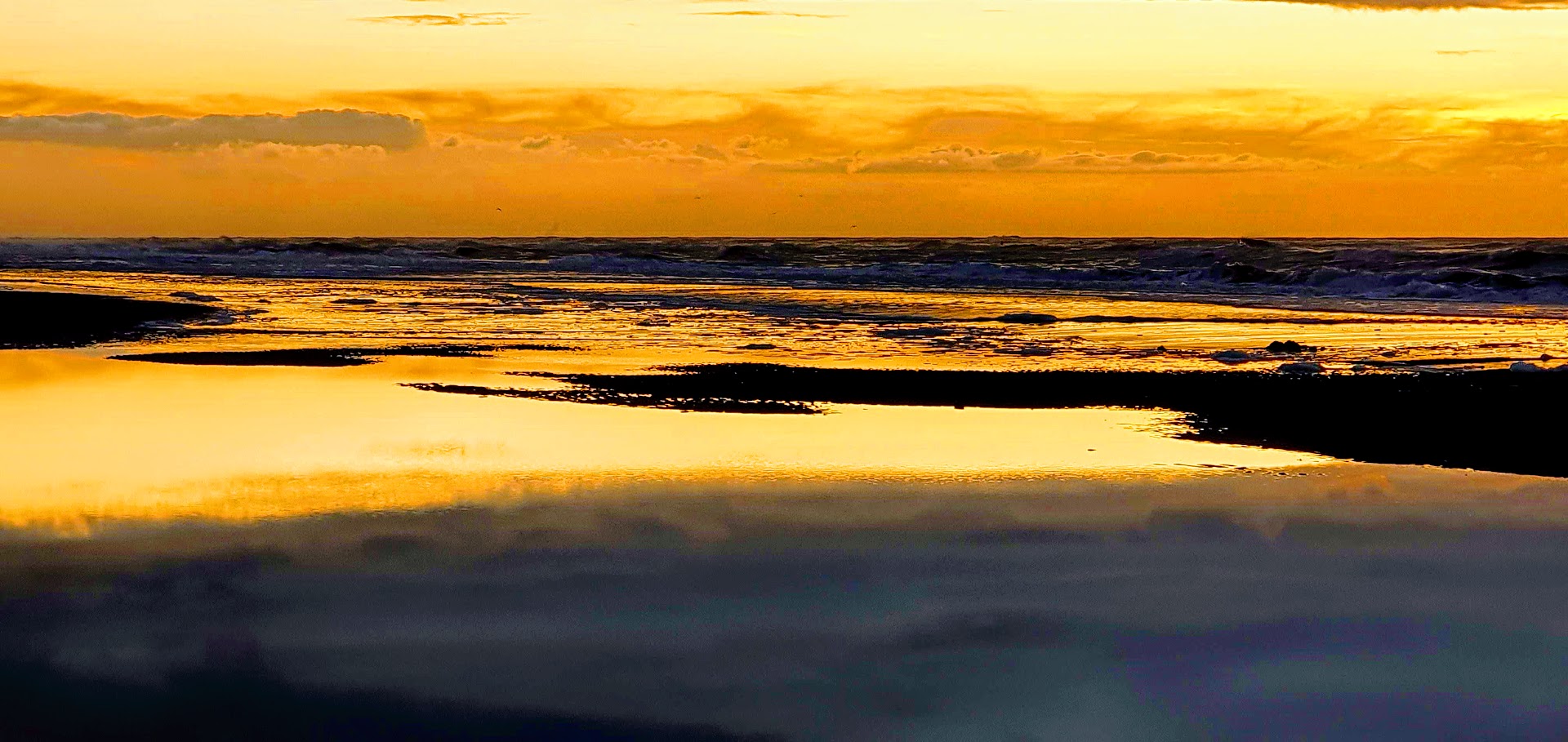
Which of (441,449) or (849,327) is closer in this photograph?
(441,449)

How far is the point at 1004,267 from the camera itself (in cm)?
4972

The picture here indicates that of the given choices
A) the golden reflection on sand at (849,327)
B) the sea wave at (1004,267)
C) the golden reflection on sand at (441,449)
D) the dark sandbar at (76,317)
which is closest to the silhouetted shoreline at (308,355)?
the golden reflection on sand at (849,327)

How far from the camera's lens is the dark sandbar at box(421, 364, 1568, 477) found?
10.2 m

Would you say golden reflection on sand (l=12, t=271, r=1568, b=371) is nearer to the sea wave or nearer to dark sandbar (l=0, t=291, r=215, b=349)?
dark sandbar (l=0, t=291, r=215, b=349)

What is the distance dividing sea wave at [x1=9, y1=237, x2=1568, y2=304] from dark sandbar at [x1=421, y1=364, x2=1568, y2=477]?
19.5 m

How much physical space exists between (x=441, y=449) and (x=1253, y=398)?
698 cm

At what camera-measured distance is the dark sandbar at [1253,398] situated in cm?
1019

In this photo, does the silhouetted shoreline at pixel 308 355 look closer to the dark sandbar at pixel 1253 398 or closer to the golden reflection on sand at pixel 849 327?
the golden reflection on sand at pixel 849 327

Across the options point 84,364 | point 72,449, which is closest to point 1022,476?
point 72,449

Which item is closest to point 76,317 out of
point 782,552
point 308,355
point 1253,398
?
point 308,355

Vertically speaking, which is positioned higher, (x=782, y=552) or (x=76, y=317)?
(x=782, y=552)

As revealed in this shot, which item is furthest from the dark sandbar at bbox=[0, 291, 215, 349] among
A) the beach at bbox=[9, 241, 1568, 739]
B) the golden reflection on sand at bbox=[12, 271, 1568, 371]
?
the beach at bbox=[9, 241, 1568, 739]

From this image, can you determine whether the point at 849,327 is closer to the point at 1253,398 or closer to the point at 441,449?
the point at 1253,398

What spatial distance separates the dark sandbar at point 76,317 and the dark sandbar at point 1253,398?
744 centimetres
